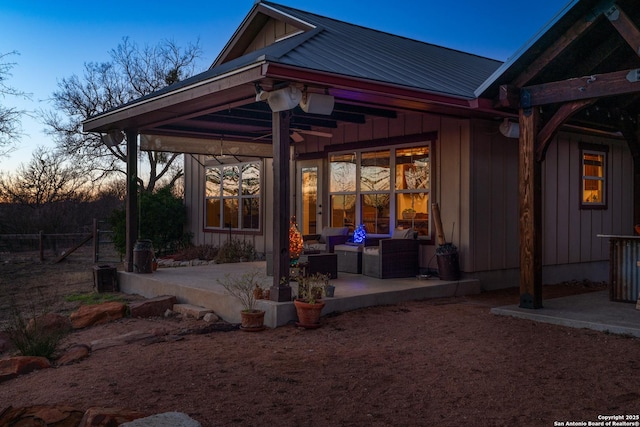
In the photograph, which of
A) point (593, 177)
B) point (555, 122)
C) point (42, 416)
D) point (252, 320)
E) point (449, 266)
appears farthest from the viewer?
point (593, 177)

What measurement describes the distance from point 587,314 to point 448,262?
2370 millimetres

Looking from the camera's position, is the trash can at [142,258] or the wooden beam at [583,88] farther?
the trash can at [142,258]

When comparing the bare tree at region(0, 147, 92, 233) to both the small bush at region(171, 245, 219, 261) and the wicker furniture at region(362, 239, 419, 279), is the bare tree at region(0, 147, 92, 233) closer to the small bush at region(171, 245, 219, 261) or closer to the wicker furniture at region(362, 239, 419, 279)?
the small bush at region(171, 245, 219, 261)

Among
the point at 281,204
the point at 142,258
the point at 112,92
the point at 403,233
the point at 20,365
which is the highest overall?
the point at 112,92

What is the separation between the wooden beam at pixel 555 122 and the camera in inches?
245

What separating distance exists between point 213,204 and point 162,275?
16.4 feet

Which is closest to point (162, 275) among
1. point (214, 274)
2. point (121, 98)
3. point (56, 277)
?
point (214, 274)

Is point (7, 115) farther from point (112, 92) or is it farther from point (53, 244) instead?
point (112, 92)

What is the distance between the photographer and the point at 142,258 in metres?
9.45

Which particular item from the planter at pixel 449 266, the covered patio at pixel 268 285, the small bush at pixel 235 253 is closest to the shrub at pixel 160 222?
the small bush at pixel 235 253

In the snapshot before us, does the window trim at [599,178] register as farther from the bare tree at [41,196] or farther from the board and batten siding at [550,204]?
the bare tree at [41,196]

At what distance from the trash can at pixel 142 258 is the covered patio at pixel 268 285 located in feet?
0.49

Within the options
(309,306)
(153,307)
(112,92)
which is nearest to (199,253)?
(153,307)

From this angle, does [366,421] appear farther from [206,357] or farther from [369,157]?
[369,157]
